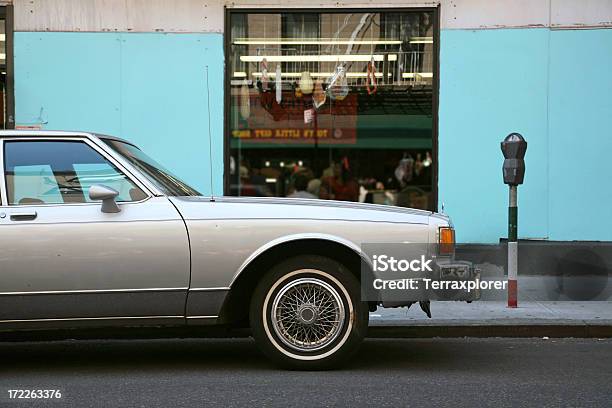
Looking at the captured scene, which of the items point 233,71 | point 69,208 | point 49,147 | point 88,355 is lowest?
point 88,355

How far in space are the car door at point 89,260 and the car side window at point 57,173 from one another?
18 millimetres

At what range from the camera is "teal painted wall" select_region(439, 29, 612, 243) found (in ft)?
34.5

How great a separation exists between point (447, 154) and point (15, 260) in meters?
6.35

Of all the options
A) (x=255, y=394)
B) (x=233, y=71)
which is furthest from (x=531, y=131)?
(x=255, y=394)

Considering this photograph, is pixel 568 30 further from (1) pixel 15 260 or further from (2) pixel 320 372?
(1) pixel 15 260

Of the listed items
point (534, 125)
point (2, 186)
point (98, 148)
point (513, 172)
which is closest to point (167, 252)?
point (98, 148)

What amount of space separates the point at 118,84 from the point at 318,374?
6.13 meters

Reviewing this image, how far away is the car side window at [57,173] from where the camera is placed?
606 cm

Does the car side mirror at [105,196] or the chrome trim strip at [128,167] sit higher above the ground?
the chrome trim strip at [128,167]

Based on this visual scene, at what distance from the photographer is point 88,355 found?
23.1 feet

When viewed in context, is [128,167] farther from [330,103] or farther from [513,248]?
[330,103]

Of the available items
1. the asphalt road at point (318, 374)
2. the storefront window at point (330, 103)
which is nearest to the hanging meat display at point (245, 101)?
the storefront window at point (330, 103)

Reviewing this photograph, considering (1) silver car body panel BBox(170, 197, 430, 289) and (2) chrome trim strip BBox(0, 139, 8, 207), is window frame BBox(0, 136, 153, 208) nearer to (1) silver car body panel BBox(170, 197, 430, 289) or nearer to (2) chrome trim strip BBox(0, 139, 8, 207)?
(2) chrome trim strip BBox(0, 139, 8, 207)

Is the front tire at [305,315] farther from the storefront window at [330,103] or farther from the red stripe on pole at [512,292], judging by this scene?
the storefront window at [330,103]
